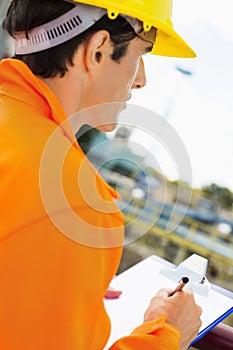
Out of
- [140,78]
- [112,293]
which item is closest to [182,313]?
[112,293]

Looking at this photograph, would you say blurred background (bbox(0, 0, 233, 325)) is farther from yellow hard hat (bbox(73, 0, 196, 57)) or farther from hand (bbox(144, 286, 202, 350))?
hand (bbox(144, 286, 202, 350))

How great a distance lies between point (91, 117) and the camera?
810 millimetres

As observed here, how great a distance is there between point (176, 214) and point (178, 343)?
46 centimetres

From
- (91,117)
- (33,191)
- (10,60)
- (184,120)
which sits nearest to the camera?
(33,191)

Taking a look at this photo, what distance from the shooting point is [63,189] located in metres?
0.59

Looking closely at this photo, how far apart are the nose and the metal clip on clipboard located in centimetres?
39

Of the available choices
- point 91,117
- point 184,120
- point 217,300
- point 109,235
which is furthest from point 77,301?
point 184,120

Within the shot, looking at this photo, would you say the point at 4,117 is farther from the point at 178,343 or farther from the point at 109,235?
the point at 178,343

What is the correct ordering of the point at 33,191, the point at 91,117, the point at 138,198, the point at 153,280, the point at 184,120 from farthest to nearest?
the point at 184,120
the point at 138,198
the point at 153,280
the point at 91,117
the point at 33,191

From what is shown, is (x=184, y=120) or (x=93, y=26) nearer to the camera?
(x=93, y=26)

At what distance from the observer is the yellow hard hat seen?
73cm

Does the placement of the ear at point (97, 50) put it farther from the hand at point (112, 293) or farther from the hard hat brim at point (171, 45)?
the hand at point (112, 293)

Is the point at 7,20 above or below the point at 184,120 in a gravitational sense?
above

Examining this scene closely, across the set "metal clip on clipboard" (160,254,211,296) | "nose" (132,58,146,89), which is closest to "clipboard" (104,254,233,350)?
"metal clip on clipboard" (160,254,211,296)
